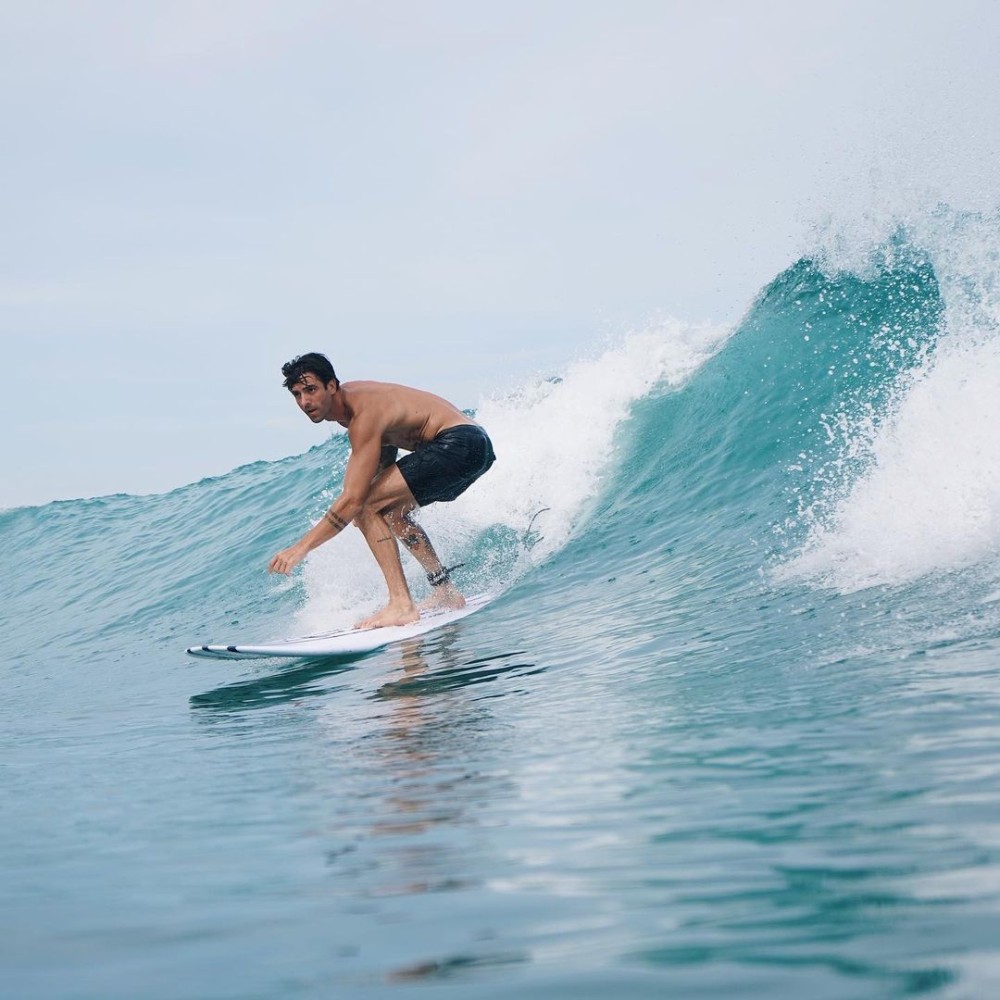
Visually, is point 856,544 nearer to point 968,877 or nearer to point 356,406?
point 356,406

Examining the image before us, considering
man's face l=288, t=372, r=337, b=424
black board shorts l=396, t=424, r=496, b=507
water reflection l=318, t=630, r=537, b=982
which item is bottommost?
water reflection l=318, t=630, r=537, b=982

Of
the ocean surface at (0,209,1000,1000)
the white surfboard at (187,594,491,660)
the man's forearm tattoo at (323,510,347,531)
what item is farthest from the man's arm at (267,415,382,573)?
the ocean surface at (0,209,1000,1000)

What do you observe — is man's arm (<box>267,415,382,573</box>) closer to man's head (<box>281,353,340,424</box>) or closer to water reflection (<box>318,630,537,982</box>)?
man's head (<box>281,353,340,424</box>)

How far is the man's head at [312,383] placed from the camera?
21.0 feet

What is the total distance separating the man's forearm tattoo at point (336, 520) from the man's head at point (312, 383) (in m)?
0.57

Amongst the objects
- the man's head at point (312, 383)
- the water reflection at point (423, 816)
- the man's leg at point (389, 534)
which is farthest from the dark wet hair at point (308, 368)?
the water reflection at point (423, 816)

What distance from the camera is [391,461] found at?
7.04 m

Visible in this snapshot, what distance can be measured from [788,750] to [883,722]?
0.31 meters

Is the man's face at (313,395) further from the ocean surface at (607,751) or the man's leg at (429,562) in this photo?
the ocean surface at (607,751)

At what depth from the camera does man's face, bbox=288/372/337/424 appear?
6.41m

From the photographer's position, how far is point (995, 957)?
4.87 ft

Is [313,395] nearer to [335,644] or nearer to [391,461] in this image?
[391,461]

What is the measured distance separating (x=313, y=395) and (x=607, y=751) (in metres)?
3.86

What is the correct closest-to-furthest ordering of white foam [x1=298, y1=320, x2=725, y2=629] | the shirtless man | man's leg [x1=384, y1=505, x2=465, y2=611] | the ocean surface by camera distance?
the ocean surface
the shirtless man
man's leg [x1=384, y1=505, x2=465, y2=611]
white foam [x1=298, y1=320, x2=725, y2=629]
